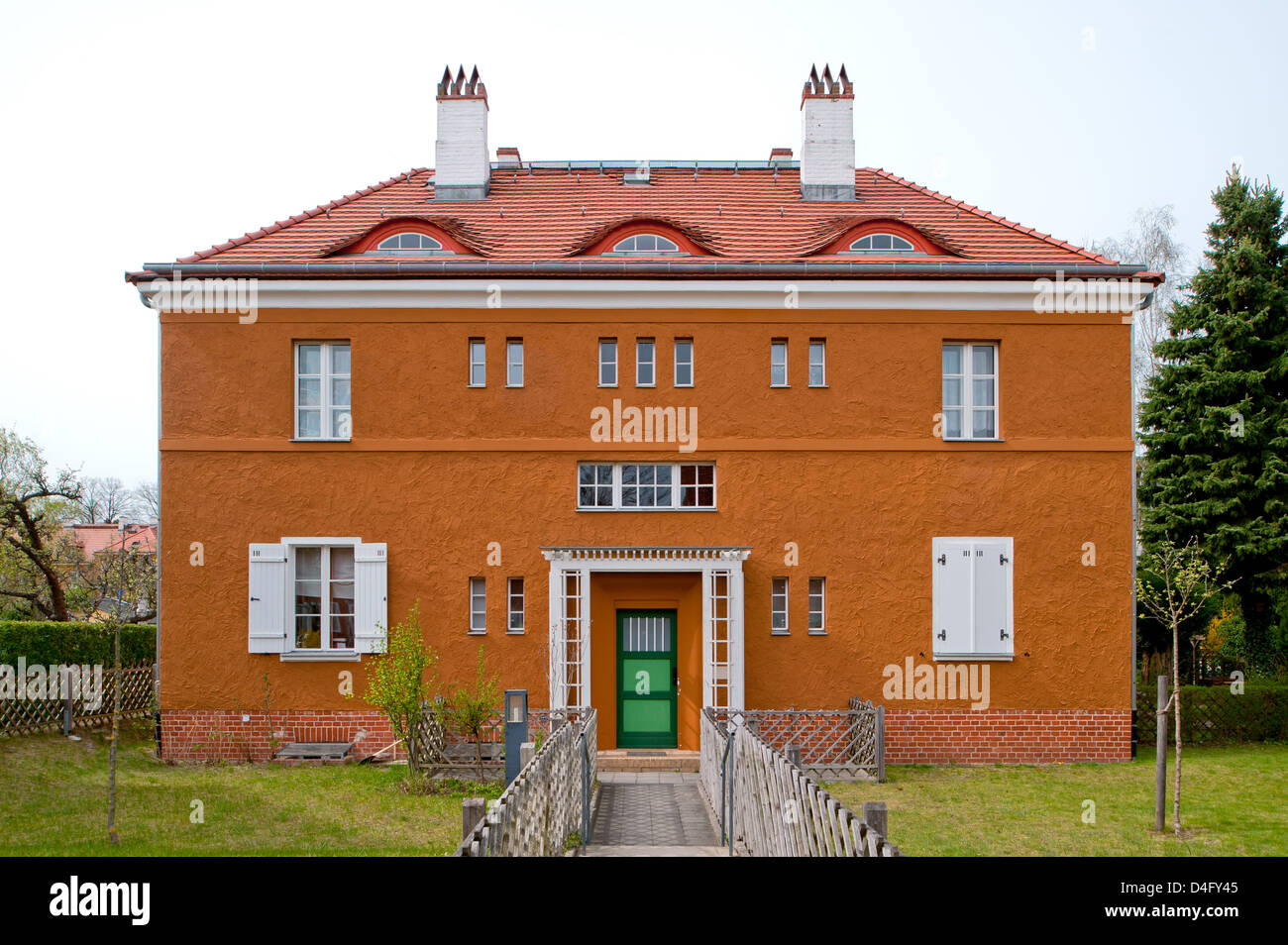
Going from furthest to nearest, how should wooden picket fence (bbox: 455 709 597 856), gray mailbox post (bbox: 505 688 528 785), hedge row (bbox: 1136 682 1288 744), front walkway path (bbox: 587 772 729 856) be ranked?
hedge row (bbox: 1136 682 1288 744) → gray mailbox post (bbox: 505 688 528 785) → front walkway path (bbox: 587 772 729 856) → wooden picket fence (bbox: 455 709 597 856)

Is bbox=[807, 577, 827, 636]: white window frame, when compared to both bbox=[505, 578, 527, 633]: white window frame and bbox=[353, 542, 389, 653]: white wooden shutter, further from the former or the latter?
bbox=[353, 542, 389, 653]: white wooden shutter

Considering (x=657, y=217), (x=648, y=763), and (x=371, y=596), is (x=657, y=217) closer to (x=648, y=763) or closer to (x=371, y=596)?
(x=371, y=596)

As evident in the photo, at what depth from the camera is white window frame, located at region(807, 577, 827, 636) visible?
1656cm

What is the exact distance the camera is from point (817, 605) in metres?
16.7

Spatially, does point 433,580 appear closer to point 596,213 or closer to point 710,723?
point 710,723

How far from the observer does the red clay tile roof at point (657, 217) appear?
57.2 feet

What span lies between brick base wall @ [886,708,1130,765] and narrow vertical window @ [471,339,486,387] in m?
8.43

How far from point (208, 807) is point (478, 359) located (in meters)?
7.84

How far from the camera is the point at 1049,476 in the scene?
16.8 meters

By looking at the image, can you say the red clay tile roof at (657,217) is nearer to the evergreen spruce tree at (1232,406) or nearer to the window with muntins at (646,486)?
the window with muntins at (646,486)

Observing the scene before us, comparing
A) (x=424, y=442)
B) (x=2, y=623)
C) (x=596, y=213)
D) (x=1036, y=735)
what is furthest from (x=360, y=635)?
(x=1036, y=735)

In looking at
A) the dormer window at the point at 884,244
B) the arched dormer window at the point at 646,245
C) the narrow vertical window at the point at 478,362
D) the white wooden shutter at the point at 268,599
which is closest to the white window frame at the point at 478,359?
the narrow vertical window at the point at 478,362

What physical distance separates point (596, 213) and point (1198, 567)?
1183 centimetres

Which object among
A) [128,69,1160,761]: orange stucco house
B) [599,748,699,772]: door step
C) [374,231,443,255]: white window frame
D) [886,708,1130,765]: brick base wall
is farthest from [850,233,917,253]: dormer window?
[599,748,699,772]: door step
